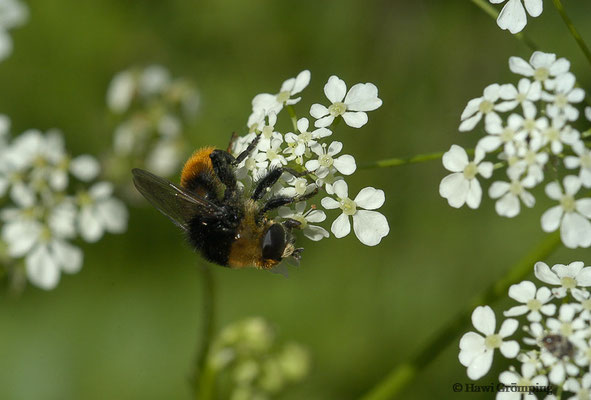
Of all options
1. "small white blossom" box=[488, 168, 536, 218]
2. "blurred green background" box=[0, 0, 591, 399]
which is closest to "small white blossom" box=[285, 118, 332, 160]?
"small white blossom" box=[488, 168, 536, 218]

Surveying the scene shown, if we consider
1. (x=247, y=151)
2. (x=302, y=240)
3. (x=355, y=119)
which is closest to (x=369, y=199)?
(x=355, y=119)

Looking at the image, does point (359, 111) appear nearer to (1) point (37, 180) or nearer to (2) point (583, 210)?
(2) point (583, 210)

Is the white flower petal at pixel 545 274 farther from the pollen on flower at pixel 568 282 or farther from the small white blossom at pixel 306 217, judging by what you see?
the small white blossom at pixel 306 217

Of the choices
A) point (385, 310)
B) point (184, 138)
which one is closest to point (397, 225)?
point (385, 310)

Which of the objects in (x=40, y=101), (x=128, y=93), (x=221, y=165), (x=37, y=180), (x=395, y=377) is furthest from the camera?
(x=40, y=101)

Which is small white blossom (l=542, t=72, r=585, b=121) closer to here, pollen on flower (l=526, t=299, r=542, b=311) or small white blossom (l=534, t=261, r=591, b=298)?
small white blossom (l=534, t=261, r=591, b=298)

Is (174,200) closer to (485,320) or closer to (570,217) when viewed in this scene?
(485,320)

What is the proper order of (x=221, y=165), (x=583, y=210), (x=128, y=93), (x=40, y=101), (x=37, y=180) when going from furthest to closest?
(x=40, y=101) → (x=128, y=93) → (x=37, y=180) → (x=221, y=165) → (x=583, y=210)

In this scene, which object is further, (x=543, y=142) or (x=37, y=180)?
(x=37, y=180)
